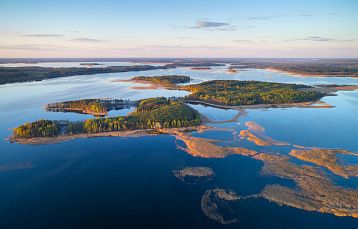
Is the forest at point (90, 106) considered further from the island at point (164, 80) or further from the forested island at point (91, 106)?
the island at point (164, 80)

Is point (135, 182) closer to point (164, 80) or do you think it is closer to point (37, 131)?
point (37, 131)

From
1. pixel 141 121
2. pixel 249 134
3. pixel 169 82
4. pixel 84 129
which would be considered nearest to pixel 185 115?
pixel 141 121

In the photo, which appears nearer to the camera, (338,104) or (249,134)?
(249,134)

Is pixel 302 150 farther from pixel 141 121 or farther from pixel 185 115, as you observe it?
pixel 141 121

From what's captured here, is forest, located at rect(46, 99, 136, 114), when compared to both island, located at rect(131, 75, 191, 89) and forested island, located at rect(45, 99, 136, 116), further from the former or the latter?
island, located at rect(131, 75, 191, 89)

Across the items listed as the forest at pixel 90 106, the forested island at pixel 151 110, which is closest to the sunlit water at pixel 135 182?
the forested island at pixel 151 110

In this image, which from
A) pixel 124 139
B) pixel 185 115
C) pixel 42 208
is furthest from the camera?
pixel 185 115

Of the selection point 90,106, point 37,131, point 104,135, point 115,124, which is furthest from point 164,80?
point 37,131
